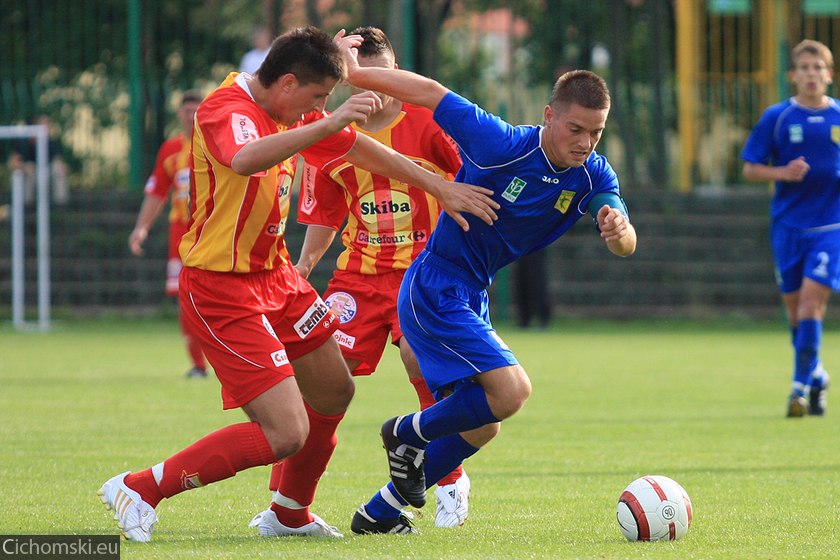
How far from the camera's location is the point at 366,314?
683 centimetres

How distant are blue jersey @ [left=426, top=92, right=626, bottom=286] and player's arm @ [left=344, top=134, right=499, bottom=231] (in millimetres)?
102

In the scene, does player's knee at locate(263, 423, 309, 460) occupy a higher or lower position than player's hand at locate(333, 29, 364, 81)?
lower

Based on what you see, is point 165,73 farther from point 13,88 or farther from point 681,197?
point 681,197

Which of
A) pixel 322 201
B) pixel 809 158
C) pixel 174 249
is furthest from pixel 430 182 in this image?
pixel 174 249

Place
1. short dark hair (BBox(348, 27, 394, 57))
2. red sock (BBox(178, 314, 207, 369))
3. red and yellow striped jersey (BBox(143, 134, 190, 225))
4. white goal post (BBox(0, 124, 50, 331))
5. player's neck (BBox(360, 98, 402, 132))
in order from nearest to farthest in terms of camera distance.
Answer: short dark hair (BBox(348, 27, 394, 57)) → player's neck (BBox(360, 98, 402, 132)) → red sock (BBox(178, 314, 207, 369)) → red and yellow striped jersey (BBox(143, 134, 190, 225)) → white goal post (BBox(0, 124, 50, 331))

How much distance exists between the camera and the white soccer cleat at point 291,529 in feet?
19.0

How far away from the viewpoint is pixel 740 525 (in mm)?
5879

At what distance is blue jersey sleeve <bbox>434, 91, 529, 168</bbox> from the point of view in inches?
225

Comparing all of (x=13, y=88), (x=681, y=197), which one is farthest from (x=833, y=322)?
(x=13, y=88)

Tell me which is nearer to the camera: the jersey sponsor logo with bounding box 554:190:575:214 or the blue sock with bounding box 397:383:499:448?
the blue sock with bounding box 397:383:499:448

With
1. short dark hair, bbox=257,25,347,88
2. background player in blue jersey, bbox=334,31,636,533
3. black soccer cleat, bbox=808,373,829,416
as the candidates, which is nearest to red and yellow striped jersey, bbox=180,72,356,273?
short dark hair, bbox=257,25,347,88

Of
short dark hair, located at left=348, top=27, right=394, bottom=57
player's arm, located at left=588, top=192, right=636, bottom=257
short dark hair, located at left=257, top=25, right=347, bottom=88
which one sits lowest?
player's arm, located at left=588, top=192, right=636, bottom=257

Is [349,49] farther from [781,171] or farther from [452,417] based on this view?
[781,171]

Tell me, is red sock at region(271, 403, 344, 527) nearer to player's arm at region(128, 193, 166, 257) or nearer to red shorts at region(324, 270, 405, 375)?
red shorts at region(324, 270, 405, 375)
